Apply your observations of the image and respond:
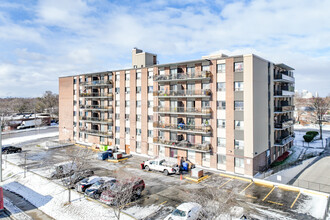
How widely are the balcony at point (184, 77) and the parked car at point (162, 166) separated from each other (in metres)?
12.6

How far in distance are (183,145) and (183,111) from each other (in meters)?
5.30

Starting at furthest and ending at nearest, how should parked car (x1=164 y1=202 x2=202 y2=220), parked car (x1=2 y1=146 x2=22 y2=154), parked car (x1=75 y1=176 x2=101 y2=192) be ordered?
parked car (x1=2 y1=146 x2=22 y2=154), parked car (x1=75 y1=176 x2=101 y2=192), parked car (x1=164 y1=202 x2=202 y2=220)

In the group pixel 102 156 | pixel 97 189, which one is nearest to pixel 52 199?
pixel 97 189

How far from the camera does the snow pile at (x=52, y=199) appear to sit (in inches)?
771

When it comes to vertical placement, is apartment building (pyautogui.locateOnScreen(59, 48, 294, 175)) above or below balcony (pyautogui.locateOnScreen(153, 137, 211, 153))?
above

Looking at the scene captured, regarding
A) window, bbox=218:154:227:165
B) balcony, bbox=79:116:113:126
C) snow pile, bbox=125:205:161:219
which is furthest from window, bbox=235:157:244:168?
balcony, bbox=79:116:113:126

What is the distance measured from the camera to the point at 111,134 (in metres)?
44.8

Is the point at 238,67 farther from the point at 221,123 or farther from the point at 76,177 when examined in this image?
the point at 76,177

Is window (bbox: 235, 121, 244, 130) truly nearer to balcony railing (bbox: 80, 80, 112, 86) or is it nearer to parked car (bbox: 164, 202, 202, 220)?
parked car (bbox: 164, 202, 202, 220)

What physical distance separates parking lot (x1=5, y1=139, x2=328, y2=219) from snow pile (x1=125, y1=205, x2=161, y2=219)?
7.5 inches

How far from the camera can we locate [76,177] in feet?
75.2

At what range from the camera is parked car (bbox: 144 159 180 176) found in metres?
29.9

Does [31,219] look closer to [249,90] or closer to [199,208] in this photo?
[199,208]

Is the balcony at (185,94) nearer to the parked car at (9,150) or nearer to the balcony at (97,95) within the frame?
the balcony at (97,95)
